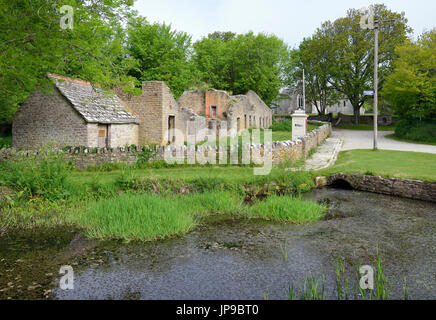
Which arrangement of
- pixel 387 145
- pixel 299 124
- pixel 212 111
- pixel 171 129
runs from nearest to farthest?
pixel 299 124 < pixel 171 129 < pixel 387 145 < pixel 212 111

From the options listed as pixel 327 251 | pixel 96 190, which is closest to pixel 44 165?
pixel 96 190

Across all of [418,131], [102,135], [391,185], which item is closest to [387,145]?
[418,131]

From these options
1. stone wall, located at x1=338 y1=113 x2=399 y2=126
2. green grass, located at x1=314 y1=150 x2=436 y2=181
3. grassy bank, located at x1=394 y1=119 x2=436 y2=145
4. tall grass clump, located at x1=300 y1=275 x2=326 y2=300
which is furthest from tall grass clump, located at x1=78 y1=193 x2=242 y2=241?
stone wall, located at x1=338 y1=113 x2=399 y2=126

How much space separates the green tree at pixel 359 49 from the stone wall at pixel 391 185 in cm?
3365

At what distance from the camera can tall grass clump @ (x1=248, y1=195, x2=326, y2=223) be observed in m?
9.78

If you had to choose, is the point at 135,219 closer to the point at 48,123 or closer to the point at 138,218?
the point at 138,218

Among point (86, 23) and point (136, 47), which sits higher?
point (136, 47)

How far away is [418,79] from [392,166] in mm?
17590

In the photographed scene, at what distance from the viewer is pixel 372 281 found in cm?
593

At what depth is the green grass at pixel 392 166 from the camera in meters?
12.8

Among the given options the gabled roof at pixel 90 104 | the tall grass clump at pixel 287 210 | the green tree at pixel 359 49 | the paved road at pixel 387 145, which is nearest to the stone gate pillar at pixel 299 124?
the paved road at pixel 387 145

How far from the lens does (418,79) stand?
2802 centimetres

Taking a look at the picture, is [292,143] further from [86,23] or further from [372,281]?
[372,281]

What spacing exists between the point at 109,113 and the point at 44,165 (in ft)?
30.8
